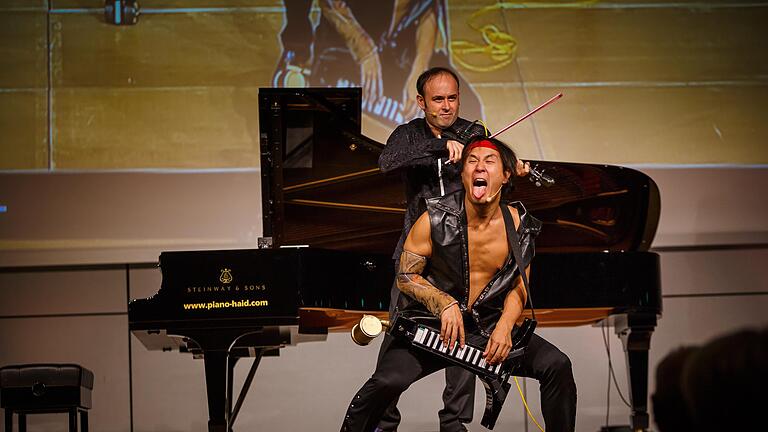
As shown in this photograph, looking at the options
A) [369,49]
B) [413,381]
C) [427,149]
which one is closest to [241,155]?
[369,49]

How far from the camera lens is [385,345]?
358cm

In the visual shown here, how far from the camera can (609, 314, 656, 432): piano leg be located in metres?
4.69

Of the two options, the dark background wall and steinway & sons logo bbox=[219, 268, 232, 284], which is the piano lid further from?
the dark background wall

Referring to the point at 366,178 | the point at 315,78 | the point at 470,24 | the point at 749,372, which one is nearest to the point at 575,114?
the point at 470,24

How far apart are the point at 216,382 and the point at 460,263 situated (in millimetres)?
1242

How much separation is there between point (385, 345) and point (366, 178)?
1.30 meters

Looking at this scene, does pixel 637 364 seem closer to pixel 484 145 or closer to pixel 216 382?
pixel 484 145

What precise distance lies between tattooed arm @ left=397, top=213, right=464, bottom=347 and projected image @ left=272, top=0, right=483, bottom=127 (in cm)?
257

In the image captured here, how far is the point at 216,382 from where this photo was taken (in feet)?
13.5

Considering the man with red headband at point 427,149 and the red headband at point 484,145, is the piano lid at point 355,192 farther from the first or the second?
the red headband at point 484,145

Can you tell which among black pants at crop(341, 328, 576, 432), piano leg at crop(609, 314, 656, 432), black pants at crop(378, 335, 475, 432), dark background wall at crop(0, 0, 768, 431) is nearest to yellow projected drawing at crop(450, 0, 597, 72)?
dark background wall at crop(0, 0, 768, 431)

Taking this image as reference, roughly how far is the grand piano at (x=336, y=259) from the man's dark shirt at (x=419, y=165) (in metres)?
0.50

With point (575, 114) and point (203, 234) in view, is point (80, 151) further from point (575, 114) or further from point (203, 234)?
point (575, 114)

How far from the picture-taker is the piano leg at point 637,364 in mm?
4691
